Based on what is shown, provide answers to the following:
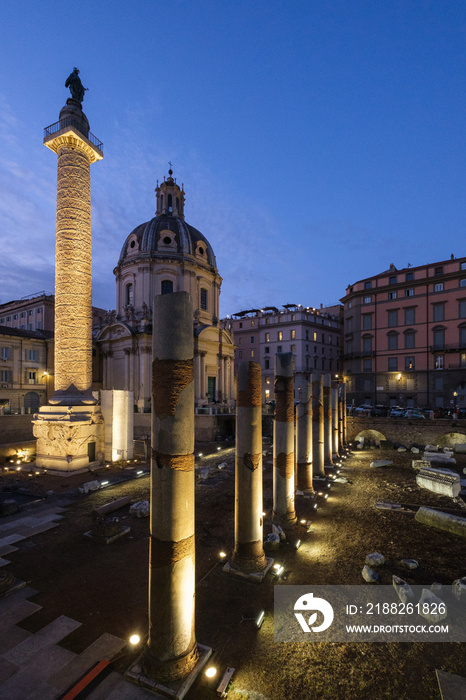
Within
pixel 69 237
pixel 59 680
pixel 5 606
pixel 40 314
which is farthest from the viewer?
pixel 40 314

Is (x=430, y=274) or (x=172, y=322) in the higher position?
(x=430, y=274)

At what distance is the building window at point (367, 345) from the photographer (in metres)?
49.8

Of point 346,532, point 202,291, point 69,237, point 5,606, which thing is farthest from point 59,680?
point 202,291

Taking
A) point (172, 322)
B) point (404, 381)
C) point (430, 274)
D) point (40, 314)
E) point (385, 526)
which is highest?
point (430, 274)

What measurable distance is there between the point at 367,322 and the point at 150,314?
30453 mm

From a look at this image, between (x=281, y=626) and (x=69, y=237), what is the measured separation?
810 inches

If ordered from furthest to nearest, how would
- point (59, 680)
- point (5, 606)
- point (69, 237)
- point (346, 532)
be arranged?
point (69, 237), point (346, 532), point (5, 606), point (59, 680)

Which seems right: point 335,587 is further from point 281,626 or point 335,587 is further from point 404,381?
point 404,381

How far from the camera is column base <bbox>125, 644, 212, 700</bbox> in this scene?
5.26 meters

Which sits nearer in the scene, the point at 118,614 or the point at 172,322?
the point at 172,322

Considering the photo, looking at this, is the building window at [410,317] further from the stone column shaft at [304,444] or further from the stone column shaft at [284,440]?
the stone column shaft at [284,440]

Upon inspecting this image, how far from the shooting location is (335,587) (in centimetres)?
821

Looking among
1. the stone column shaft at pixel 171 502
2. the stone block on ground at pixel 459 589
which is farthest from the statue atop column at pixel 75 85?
the stone block on ground at pixel 459 589

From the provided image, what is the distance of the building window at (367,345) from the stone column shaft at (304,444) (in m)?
37.1
